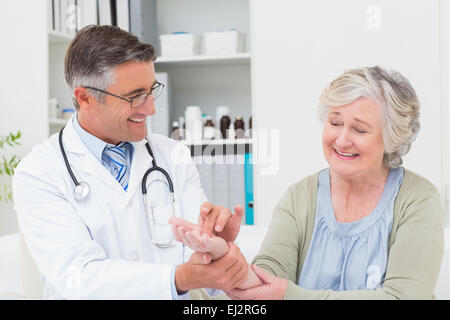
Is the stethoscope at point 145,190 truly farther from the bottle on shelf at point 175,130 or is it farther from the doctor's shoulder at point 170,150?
the bottle on shelf at point 175,130

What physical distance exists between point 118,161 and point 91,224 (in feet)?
0.50

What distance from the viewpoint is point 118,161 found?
966mm

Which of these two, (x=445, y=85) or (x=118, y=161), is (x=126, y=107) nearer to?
(x=118, y=161)

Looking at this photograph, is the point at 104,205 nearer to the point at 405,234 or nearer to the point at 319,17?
the point at 405,234

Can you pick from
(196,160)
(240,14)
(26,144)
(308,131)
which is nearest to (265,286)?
(308,131)

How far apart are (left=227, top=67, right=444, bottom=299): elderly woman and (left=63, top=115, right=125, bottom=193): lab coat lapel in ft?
0.97

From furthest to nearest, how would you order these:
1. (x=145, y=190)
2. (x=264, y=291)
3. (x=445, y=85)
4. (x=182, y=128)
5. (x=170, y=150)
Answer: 1. (x=182, y=128)
2. (x=445, y=85)
3. (x=170, y=150)
4. (x=145, y=190)
5. (x=264, y=291)

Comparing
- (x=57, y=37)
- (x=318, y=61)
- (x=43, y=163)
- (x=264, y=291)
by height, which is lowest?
(x=264, y=291)

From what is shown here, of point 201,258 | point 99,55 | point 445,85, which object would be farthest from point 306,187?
point 445,85

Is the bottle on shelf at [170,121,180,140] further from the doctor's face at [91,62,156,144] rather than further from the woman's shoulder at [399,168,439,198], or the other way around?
the woman's shoulder at [399,168,439,198]

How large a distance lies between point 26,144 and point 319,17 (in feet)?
3.48

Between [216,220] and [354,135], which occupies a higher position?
[354,135]

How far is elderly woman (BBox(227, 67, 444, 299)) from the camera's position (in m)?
0.82

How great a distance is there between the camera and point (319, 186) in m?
0.97
